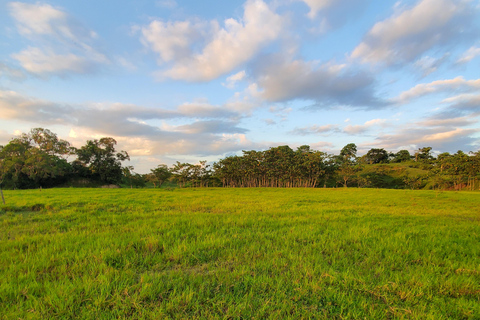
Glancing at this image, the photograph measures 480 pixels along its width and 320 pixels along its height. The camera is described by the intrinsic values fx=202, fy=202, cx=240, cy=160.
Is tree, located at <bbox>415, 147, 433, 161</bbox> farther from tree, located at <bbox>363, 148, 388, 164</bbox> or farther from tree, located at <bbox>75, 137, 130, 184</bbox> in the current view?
tree, located at <bbox>75, 137, 130, 184</bbox>

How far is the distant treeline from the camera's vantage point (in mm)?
34031

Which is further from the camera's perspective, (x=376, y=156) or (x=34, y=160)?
(x=376, y=156)

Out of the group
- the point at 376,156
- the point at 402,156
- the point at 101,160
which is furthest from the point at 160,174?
the point at 402,156

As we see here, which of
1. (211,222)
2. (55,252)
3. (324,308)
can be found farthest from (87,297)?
(211,222)

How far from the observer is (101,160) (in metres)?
43.5

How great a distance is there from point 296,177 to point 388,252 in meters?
48.4

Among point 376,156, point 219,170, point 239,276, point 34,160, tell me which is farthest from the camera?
point 376,156

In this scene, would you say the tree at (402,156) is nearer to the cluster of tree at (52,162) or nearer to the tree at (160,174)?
the tree at (160,174)

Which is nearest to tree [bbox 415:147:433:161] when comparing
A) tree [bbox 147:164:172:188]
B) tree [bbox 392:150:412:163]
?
tree [bbox 392:150:412:163]

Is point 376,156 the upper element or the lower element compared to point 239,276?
upper

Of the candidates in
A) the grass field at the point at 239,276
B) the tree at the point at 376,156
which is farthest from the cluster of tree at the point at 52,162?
the tree at the point at 376,156

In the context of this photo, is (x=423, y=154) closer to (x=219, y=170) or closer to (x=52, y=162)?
(x=219, y=170)

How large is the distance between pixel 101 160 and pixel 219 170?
26193 mm

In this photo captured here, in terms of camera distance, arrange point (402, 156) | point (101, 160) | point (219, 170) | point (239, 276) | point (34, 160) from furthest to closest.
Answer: point (402, 156) → point (219, 170) → point (101, 160) → point (34, 160) → point (239, 276)
